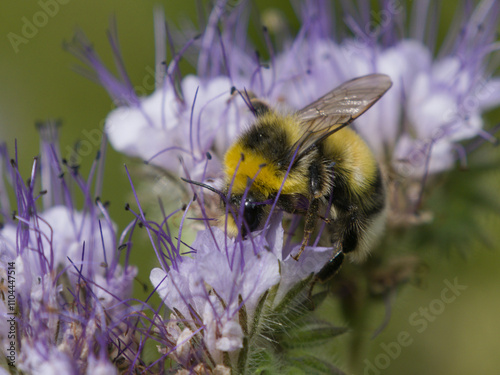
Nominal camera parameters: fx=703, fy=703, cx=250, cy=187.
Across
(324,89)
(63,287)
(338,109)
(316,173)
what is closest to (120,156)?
(324,89)

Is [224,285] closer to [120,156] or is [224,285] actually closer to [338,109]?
[338,109]

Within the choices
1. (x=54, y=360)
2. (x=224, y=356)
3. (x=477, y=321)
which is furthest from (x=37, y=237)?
(x=477, y=321)

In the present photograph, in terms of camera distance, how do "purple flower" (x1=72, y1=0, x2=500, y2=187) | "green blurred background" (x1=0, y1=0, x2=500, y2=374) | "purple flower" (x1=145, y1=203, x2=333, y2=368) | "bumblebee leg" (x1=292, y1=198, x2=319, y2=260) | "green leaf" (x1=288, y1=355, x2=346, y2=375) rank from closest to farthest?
"purple flower" (x1=145, y1=203, x2=333, y2=368) < "bumblebee leg" (x1=292, y1=198, x2=319, y2=260) < "green leaf" (x1=288, y1=355, x2=346, y2=375) < "purple flower" (x1=72, y1=0, x2=500, y2=187) < "green blurred background" (x1=0, y1=0, x2=500, y2=374)

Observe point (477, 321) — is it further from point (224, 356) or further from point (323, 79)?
point (224, 356)

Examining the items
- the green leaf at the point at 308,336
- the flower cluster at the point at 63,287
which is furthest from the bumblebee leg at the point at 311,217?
the flower cluster at the point at 63,287

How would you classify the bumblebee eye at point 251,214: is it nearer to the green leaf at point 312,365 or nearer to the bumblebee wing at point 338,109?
the bumblebee wing at point 338,109

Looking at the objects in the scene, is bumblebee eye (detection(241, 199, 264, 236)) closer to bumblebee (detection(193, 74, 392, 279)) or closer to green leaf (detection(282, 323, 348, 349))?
bumblebee (detection(193, 74, 392, 279))

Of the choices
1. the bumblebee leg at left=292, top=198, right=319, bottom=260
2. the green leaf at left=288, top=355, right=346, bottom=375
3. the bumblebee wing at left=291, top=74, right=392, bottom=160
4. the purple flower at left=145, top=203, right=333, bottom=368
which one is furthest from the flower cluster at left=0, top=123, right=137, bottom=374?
the bumblebee wing at left=291, top=74, right=392, bottom=160
